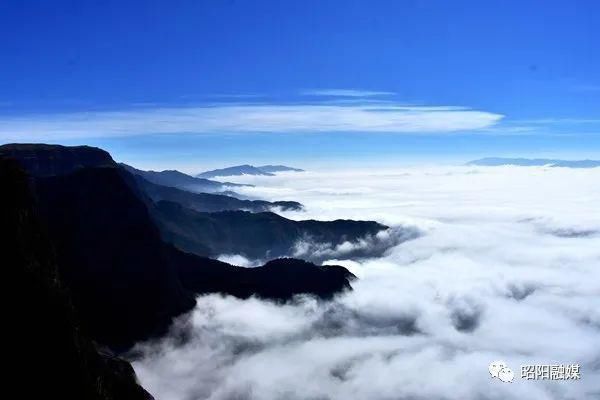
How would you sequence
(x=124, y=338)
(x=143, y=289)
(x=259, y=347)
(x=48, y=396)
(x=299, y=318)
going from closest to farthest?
(x=48, y=396)
(x=124, y=338)
(x=143, y=289)
(x=259, y=347)
(x=299, y=318)

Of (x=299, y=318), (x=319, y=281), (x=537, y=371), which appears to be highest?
(x=319, y=281)

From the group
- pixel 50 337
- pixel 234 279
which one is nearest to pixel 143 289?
pixel 234 279

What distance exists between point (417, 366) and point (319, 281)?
147 feet

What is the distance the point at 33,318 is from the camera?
4688 centimetres

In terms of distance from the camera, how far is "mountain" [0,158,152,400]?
44688mm

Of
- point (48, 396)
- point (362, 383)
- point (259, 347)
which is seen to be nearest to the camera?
point (48, 396)

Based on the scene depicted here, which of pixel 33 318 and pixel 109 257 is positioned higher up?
pixel 33 318

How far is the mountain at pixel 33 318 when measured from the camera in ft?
147

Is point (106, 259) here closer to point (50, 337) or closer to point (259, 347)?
point (259, 347)

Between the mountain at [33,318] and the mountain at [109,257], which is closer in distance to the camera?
the mountain at [33,318]

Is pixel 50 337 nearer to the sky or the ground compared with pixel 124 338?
nearer to the sky

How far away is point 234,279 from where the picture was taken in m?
177

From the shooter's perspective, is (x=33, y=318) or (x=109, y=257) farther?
(x=109, y=257)

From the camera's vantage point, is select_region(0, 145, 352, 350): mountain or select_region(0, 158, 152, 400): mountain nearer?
select_region(0, 158, 152, 400): mountain
